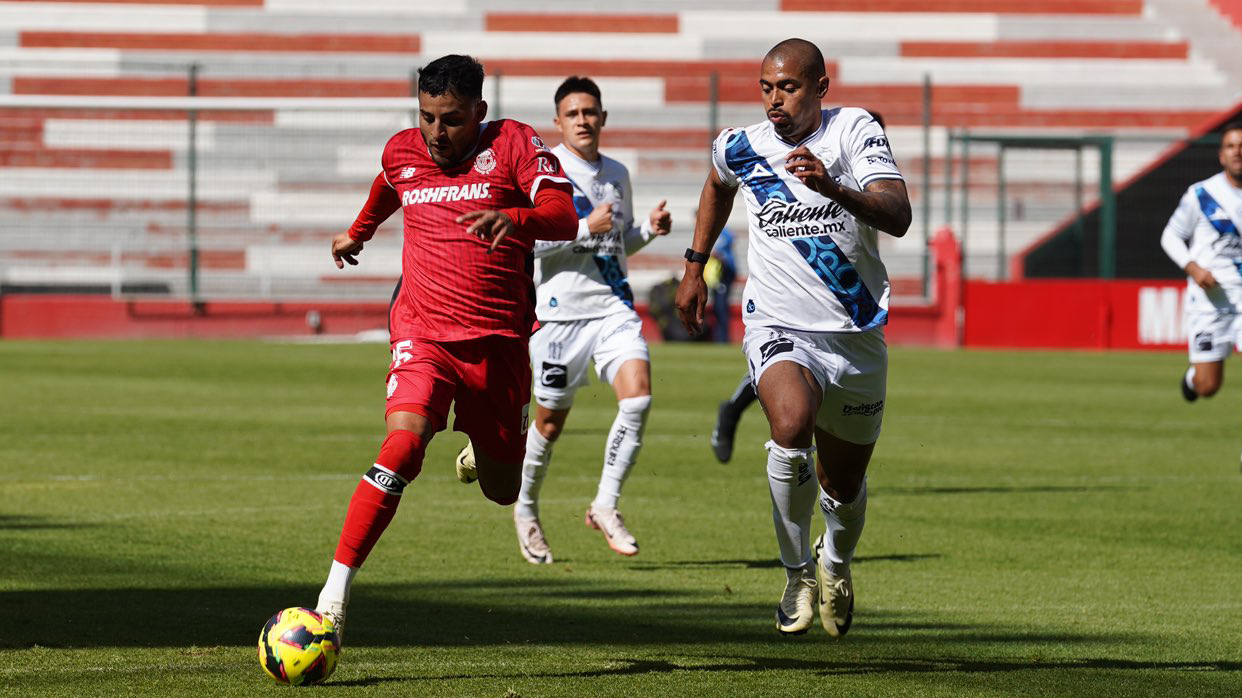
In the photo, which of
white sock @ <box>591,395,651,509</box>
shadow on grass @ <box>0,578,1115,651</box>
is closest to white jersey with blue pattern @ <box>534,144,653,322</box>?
white sock @ <box>591,395,651,509</box>

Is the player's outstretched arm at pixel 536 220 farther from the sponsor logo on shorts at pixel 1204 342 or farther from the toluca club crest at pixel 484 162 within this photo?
the sponsor logo on shorts at pixel 1204 342

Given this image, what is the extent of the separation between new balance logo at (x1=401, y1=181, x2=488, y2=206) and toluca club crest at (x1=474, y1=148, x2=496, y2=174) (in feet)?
0.17

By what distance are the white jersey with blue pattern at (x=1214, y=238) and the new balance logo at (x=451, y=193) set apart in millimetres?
7850

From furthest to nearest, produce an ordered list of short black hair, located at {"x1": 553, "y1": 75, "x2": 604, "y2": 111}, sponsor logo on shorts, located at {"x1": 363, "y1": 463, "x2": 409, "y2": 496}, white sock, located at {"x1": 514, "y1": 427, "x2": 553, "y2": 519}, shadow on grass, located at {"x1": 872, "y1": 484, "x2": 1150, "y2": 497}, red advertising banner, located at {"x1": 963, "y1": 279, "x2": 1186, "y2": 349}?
red advertising banner, located at {"x1": 963, "y1": 279, "x2": 1186, "y2": 349}
shadow on grass, located at {"x1": 872, "y1": 484, "x2": 1150, "y2": 497}
short black hair, located at {"x1": 553, "y1": 75, "x2": 604, "y2": 111}
white sock, located at {"x1": 514, "y1": 427, "x2": 553, "y2": 519}
sponsor logo on shorts, located at {"x1": 363, "y1": 463, "x2": 409, "y2": 496}

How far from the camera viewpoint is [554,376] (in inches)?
363

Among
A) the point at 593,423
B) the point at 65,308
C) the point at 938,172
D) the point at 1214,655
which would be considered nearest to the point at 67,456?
the point at 593,423

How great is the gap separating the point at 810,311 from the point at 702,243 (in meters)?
0.58

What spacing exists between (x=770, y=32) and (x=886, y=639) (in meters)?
29.0

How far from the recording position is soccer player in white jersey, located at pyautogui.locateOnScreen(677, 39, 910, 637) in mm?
6352

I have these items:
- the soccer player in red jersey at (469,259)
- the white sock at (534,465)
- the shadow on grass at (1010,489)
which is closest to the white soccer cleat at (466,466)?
the white sock at (534,465)

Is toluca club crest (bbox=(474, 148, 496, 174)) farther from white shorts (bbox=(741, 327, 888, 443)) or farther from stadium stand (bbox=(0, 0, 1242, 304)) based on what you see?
stadium stand (bbox=(0, 0, 1242, 304))

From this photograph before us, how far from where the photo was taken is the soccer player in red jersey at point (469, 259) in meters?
6.30

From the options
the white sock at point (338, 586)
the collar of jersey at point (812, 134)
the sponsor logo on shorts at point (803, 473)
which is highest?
the collar of jersey at point (812, 134)

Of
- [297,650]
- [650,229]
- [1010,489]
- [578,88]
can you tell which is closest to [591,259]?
[650,229]
